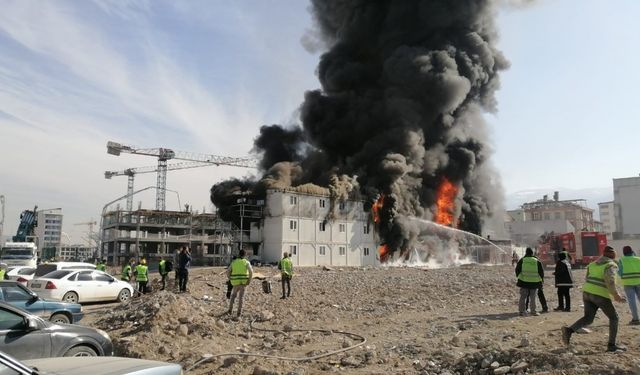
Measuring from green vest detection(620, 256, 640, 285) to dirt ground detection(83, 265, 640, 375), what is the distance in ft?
3.11

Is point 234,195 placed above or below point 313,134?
below

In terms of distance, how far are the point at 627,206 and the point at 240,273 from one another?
72.3 m

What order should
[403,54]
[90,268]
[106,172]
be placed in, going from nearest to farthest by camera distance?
[90,268] → [403,54] → [106,172]

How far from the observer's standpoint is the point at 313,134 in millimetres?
62250

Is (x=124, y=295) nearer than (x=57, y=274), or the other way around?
(x=57, y=274)

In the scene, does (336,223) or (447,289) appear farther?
(336,223)

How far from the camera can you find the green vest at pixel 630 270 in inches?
415

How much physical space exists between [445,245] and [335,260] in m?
15.2

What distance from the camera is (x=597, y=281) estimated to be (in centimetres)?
876

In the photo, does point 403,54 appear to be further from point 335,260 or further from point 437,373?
point 437,373

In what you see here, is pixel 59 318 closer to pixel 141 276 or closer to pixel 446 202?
pixel 141 276

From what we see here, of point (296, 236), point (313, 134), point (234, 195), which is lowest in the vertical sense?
point (296, 236)

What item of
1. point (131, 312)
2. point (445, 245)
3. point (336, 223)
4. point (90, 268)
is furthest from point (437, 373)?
point (445, 245)

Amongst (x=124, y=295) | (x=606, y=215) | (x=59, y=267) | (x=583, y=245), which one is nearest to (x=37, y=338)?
(x=124, y=295)
